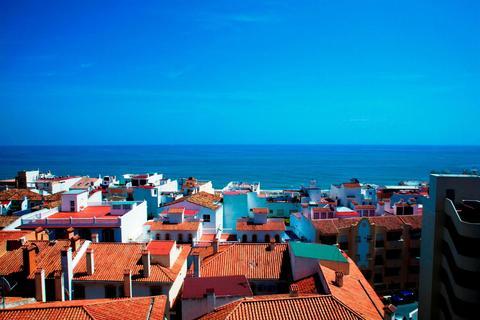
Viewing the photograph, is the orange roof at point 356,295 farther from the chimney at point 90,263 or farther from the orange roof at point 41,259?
the orange roof at point 41,259

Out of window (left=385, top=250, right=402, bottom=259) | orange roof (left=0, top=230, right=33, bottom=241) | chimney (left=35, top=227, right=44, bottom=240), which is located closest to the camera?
orange roof (left=0, top=230, right=33, bottom=241)

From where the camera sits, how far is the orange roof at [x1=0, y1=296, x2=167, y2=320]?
18.9 meters

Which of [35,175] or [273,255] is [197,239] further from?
[35,175]

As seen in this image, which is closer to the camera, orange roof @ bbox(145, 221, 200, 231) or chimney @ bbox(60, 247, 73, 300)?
chimney @ bbox(60, 247, 73, 300)

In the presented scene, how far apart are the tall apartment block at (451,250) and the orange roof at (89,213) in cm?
3171

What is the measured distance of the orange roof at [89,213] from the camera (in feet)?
136

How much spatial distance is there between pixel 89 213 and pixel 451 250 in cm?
3527

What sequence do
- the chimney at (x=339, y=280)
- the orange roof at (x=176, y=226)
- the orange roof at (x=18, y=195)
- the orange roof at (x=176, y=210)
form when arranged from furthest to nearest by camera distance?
1. the orange roof at (x=18, y=195)
2. the orange roof at (x=176, y=210)
3. the orange roof at (x=176, y=226)
4. the chimney at (x=339, y=280)

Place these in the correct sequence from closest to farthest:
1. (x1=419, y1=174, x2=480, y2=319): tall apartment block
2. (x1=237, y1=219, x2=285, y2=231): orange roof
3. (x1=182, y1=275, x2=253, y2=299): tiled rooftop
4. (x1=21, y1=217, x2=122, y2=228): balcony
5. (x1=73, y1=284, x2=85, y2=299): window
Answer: (x1=419, y1=174, x2=480, y2=319): tall apartment block
(x1=182, y1=275, x2=253, y2=299): tiled rooftop
(x1=73, y1=284, x2=85, y2=299): window
(x1=21, y1=217, x2=122, y2=228): balcony
(x1=237, y1=219, x2=285, y2=231): orange roof

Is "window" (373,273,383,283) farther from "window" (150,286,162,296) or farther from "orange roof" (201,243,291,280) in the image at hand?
"window" (150,286,162,296)

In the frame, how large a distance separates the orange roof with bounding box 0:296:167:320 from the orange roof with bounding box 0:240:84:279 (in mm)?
7754

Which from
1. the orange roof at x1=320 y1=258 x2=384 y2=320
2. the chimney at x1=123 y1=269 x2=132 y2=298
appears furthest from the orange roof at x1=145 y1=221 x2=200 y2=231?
the orange roof at x1=320 y1=258 x2=384 y2=320

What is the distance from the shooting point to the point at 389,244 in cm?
4044

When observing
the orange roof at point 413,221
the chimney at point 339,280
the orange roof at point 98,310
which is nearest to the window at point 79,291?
the orange roof at point 98,310
